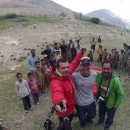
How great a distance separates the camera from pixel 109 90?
5648 millimetres

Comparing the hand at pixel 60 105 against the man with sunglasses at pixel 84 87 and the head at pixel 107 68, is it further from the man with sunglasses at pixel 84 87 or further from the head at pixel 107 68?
the head at pixel 107 68

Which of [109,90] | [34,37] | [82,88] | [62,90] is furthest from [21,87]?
[34,37]

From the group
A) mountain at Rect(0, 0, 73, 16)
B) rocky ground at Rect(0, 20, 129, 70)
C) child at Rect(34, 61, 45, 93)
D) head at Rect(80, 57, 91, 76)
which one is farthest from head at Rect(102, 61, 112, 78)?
mountain at Rect(0, 0, 73, 16)

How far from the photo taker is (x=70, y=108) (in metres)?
4.94

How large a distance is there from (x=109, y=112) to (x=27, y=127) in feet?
9.25

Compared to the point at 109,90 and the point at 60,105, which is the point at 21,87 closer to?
the point at 109,90

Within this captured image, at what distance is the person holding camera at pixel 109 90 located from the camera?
17.9ft

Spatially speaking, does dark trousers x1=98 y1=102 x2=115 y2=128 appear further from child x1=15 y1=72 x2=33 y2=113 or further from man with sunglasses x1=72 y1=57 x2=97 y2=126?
child x1=15 y1=72 x2=33 y2=113

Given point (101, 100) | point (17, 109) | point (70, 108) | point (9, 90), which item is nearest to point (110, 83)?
point (101, 100)

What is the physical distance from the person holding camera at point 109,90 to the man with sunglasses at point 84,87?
11.5 inches

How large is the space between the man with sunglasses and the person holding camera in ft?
0.96

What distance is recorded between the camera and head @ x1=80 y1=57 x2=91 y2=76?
485 cm

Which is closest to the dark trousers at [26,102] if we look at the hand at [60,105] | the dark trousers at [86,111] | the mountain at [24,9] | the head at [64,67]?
the dark trousers at [86,111]

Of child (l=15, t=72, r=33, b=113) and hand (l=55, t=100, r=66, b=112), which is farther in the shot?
child (l=15, t=72, r=33, b=113)
